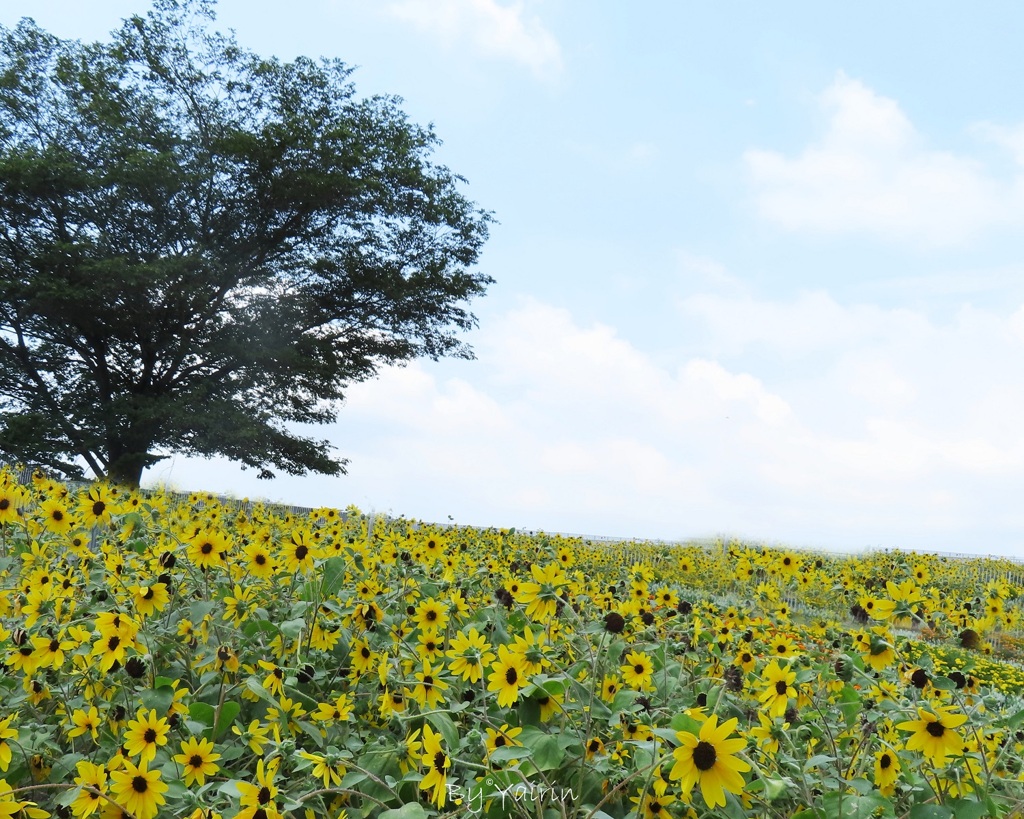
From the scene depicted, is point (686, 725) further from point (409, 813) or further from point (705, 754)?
point (409, 813)

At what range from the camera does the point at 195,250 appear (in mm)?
19422

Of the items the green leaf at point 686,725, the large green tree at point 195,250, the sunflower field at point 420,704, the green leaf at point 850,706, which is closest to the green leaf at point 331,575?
the sunflower field at point 420,704

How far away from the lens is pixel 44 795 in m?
2.38

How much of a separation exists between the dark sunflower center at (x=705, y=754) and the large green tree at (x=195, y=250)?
18713 millimetres

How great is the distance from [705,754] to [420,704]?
3.26 ft

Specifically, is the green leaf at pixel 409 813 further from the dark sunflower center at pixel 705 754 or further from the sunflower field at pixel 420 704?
the dark sunflower center at pixel 705 754

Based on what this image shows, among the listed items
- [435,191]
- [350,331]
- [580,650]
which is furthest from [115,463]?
[580,650]

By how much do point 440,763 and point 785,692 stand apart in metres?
1.02

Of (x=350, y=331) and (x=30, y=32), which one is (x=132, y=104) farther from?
(x=350, y=331)

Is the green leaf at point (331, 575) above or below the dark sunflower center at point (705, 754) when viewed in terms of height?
above

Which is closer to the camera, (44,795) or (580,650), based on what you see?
(44,795)

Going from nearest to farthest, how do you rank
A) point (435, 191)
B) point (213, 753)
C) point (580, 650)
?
point (213, 753) < point (580, 650) < point (435, 191)

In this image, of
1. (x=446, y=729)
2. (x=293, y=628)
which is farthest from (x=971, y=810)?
(x=293, y=628)

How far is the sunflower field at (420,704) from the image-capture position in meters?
1.83
